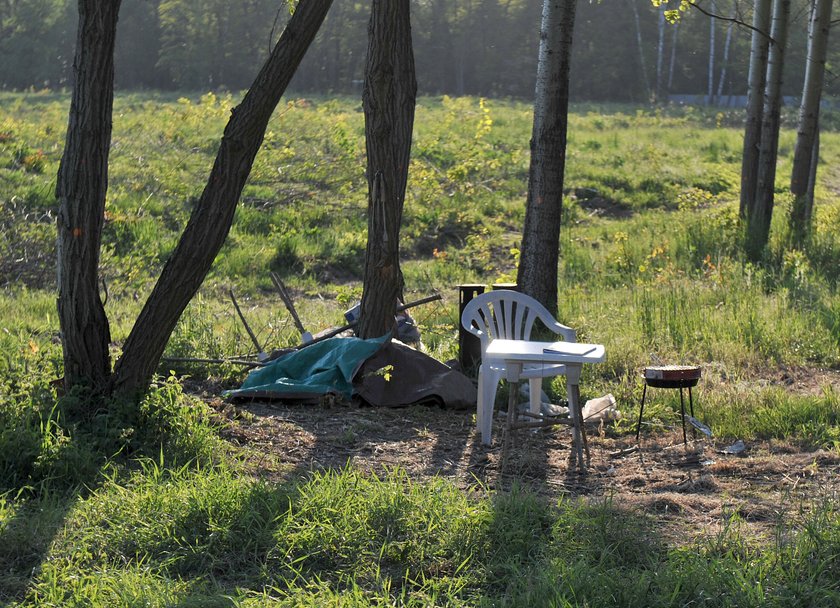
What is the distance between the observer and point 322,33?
53.0 m

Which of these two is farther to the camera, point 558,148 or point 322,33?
point 322,33

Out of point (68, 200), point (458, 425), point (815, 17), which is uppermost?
point (815, 17)

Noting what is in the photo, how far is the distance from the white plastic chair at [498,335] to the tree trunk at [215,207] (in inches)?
76.8

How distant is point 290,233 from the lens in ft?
49.7

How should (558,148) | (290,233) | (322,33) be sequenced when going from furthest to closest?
1. (322,33)
2. (290,233)
3. (558,148)

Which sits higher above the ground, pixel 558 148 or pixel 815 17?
pixel 815 17

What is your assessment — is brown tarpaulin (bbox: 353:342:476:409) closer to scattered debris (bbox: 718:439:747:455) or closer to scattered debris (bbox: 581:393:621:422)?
scattered debris (bbox: 581:393:621:422)

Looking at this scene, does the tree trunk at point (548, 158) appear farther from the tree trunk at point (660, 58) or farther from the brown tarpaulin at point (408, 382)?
the tree trunk at point (660, 58)

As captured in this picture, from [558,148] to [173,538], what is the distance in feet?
19.9

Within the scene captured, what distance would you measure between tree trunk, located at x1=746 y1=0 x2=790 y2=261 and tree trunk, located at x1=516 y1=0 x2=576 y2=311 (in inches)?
187

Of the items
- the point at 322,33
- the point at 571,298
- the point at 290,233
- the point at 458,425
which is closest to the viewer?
the point at 458,425

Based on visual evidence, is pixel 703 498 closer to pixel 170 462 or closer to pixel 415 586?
pixel 415 586

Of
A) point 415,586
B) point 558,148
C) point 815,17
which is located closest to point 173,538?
point 415,586

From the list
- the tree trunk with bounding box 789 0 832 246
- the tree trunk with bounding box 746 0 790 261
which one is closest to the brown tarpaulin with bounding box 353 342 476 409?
the tree trunk with bounding box 746 0 790 261
